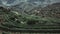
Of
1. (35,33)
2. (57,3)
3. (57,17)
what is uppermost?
(57,3)

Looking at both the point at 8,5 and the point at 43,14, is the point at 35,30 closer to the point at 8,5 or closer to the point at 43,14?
the point at 43,14

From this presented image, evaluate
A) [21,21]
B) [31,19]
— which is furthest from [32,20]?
[21,21]

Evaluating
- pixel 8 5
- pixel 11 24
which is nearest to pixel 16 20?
pixel 11 24

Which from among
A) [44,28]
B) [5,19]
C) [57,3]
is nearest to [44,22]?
[44,28]

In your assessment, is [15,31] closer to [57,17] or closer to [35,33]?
[35,33]

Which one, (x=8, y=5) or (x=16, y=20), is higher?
(x=8, y=5)

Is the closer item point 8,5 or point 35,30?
point 35,30

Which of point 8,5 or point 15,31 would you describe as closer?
point 15,31

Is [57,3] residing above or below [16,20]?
above

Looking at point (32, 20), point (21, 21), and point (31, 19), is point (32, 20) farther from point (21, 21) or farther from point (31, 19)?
point (21, 21)
